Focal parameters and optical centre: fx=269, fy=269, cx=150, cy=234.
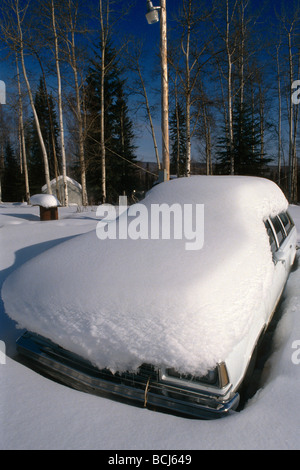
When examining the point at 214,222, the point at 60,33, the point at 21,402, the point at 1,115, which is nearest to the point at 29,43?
the point at 60,33

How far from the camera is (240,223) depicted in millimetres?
2430

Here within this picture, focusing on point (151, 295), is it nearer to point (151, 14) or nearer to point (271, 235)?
point (271, 235)

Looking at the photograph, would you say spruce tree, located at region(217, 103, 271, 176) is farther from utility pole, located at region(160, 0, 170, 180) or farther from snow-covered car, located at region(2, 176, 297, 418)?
snow-covered car, located at region(2, 176, 297, 418)

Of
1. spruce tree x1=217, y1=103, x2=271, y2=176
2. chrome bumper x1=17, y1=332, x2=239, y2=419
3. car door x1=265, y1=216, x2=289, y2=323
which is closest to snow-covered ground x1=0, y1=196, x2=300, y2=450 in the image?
chrome bumper x1=17, y1=332, x2=239, y2=419

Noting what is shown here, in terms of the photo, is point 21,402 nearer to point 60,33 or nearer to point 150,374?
point 150,374

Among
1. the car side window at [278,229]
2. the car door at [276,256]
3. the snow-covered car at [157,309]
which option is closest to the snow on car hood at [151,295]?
the snow-covered car at [157,309]

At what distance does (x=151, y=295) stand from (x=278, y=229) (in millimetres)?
2113

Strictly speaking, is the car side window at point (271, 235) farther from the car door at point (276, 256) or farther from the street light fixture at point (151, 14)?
the street light fixture at point (151, 14)

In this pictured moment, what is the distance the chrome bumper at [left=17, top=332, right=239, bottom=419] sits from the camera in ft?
4.69

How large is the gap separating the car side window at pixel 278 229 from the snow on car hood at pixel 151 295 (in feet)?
1.94

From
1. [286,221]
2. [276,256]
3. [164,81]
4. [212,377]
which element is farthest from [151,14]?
[212,377]

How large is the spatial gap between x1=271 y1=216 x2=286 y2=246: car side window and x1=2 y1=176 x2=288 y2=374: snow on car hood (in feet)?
1.94

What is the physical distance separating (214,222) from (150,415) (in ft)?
5.20

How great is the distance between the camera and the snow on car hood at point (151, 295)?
4.89 ft
